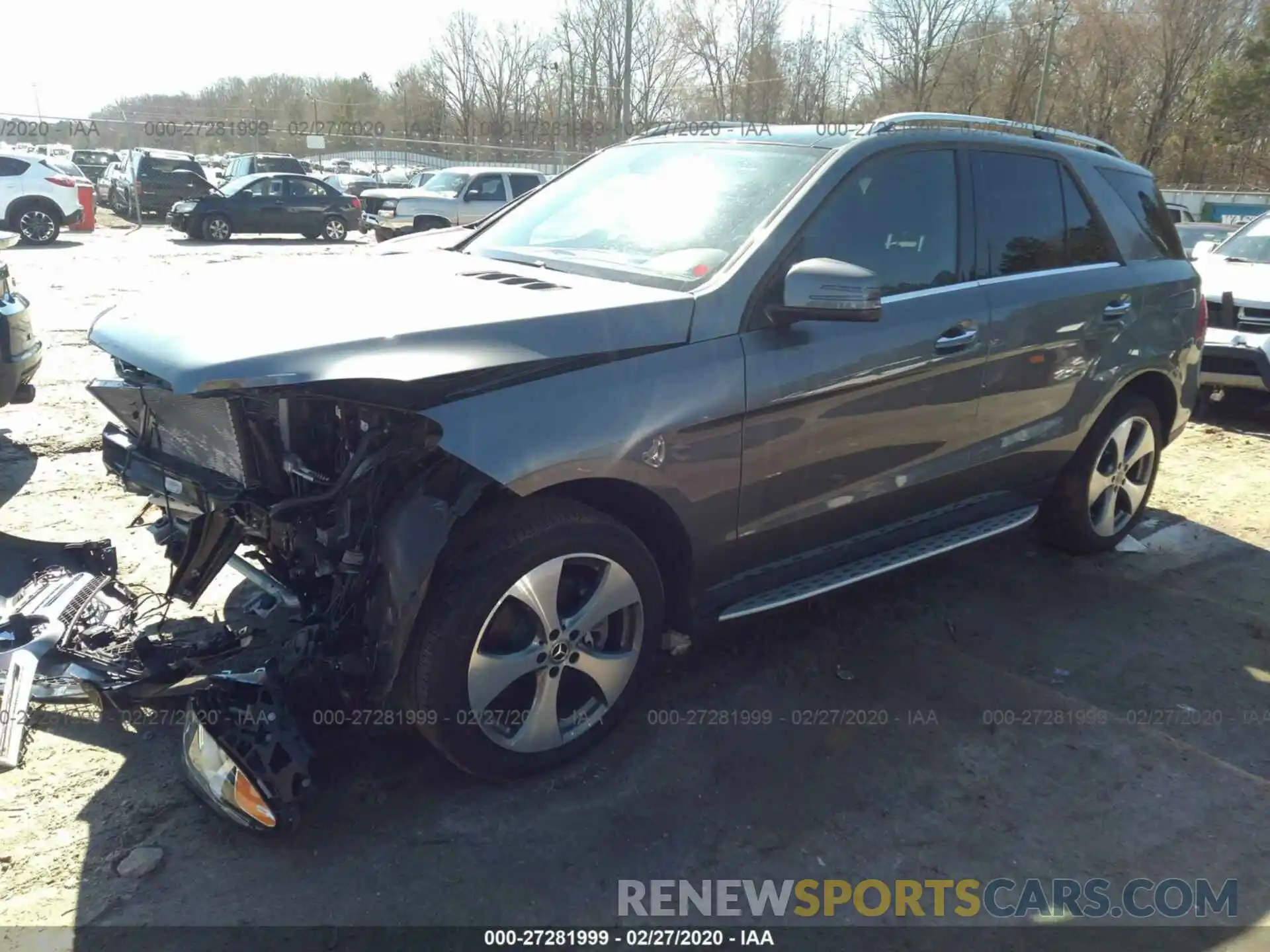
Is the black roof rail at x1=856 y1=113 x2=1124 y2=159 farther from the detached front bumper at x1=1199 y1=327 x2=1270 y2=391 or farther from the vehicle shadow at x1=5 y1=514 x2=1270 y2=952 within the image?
the detached front bumper at x1=1199 y1=327 x2=1270 y2=391

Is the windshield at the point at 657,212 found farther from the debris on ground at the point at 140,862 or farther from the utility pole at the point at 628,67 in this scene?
the utility pole at the point at 628,67

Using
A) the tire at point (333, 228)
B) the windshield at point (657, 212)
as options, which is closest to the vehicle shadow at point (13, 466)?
the windshield at point (657, 212)

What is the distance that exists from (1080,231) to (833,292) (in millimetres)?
2067

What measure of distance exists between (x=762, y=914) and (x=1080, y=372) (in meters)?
2.87

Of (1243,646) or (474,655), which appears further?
(1243,646)

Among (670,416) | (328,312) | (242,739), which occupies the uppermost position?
(328,312)

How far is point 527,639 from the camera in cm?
277

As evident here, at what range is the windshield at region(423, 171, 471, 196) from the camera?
1864 centimetres

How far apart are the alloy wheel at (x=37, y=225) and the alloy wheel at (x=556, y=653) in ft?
61.8

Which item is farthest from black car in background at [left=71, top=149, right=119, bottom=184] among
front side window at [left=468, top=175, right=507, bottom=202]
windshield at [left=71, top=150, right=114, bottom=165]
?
front side window at [left=468, top=175, right=507, bottom=202]

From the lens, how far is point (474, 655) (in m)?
2.63

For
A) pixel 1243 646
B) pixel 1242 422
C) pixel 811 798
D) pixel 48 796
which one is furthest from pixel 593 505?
pixel 1242 422

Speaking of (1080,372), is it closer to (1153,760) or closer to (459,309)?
(1153,760)

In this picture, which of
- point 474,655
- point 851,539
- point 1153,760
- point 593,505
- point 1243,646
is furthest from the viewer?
point 1243,646
